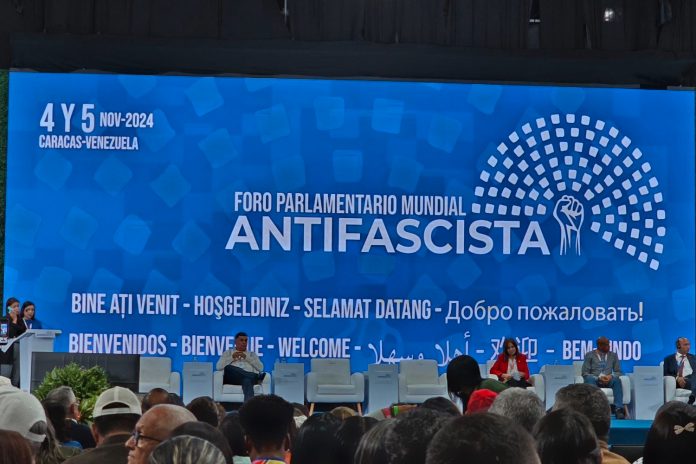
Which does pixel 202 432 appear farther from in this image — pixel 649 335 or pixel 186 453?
pixel 649 335

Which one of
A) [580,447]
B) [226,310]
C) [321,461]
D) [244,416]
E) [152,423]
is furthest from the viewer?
[226,310]

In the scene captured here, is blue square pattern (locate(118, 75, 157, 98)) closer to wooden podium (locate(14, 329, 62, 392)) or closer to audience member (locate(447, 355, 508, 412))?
wooden podium (locate(14, 329, 62, 392))

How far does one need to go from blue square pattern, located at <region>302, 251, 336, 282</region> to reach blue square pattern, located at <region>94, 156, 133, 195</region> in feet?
6.87

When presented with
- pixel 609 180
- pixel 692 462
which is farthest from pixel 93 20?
pixel 692 462

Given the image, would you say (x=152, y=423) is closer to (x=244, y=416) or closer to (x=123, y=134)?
(x=244, y=416)

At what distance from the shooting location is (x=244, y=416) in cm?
328

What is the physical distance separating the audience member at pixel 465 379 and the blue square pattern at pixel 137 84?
845 centimetres

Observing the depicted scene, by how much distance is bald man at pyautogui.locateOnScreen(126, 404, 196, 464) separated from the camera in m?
2.75

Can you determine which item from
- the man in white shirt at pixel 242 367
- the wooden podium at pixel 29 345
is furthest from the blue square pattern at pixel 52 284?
the man in white shirt at pixel 242 367

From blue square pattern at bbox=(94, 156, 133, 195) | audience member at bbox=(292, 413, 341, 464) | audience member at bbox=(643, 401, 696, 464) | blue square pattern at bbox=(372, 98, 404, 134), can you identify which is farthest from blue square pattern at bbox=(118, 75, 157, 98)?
audience member at bbox=(643, 401, 696, 464)

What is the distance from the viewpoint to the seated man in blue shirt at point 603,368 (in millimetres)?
11031

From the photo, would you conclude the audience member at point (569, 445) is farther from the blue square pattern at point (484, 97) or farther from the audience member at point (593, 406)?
the blue square pattern at point (484, 97)

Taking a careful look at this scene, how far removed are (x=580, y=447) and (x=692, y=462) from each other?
13.3 inches

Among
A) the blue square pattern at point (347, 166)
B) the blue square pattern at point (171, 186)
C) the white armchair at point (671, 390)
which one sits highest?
→ the blue square pattern at point (347, 166)
